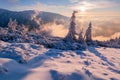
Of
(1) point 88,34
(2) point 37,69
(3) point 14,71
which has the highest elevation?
(3) point 14,71

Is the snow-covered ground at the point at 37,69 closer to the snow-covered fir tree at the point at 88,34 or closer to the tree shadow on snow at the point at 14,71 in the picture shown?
the tree shadow on snow at the point at 14,71

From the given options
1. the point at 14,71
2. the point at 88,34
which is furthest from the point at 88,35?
the point at 14,71

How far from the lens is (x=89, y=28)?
156 feet

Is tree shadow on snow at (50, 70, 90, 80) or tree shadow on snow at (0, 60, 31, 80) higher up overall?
tree shadow on snow at (0, 60, 31, 80)

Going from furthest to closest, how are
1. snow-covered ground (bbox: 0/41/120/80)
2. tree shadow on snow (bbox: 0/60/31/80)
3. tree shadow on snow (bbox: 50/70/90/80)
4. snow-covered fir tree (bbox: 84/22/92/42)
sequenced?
snow-covered fir tree (bbox: 84/22/92/42) → tree shadow on snow (bbox: 50/70/90/80) → snow-covered ground (bbox: 0/41/120/80) → tree shadow on snow (bbox: 0/60/31/80)

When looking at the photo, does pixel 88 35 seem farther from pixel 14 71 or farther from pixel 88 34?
pixel 14 71

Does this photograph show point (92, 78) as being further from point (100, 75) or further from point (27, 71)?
point (27, 71)

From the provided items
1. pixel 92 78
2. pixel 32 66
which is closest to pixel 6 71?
pixel 32 66

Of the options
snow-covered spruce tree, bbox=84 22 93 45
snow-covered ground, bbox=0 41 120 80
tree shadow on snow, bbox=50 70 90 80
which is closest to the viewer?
snow-covered ground, bbox=0 41 120 80

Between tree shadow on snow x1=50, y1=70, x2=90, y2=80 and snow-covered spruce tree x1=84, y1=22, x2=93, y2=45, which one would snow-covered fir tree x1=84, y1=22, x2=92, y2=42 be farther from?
tree shadow on snow x1=50, y1=70, x2=90, y2=80

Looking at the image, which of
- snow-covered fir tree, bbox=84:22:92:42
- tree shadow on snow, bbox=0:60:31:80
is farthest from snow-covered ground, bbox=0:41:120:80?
snow-covered fir tree, bbox=84:22:92:42

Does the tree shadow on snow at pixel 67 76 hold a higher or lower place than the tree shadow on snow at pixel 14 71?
lower

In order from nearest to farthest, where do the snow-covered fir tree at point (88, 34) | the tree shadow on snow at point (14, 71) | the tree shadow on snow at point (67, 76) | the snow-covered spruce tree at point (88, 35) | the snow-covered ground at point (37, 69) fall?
the tree shadow on snow at point (14, 71), the snow-covered ground at point (37, 69), the tree shadow on snow at point (67, 76), the snow-covered spruce tree at point (88, 35), the snow-covered fir tree at point (88, 34)

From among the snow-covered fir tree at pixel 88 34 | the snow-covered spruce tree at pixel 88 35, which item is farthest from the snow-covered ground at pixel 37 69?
the snow-covered fir tree at pixel 88 34
